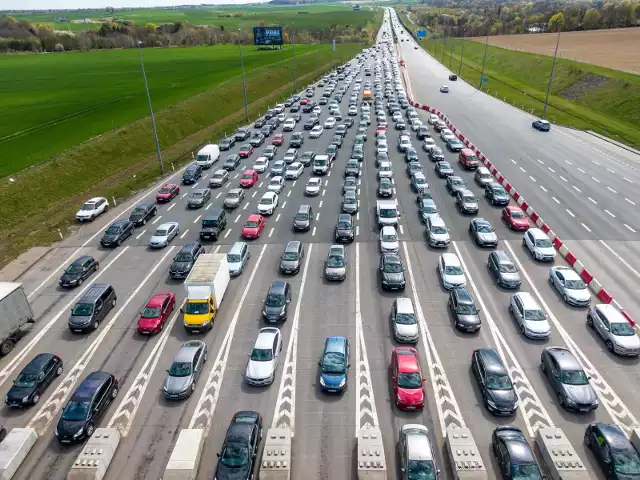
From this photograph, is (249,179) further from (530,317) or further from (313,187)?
(530,317)

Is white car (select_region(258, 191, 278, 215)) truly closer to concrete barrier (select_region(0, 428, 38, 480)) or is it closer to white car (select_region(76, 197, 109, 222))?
white car (select_region(76, 197, 109, 222))

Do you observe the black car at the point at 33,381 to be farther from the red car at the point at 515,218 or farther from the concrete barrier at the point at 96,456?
the red car at the point at 515,218

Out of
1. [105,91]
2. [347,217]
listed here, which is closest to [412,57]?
[105,91]

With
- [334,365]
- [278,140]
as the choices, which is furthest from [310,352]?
[278,140]

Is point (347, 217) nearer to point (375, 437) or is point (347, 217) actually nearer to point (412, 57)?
point (375, 437)

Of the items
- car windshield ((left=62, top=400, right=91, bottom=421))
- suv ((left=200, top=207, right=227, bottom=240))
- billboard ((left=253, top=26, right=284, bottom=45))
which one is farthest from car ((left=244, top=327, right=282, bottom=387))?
billboard ((left=253, top=26, right=284, bottom=45))
